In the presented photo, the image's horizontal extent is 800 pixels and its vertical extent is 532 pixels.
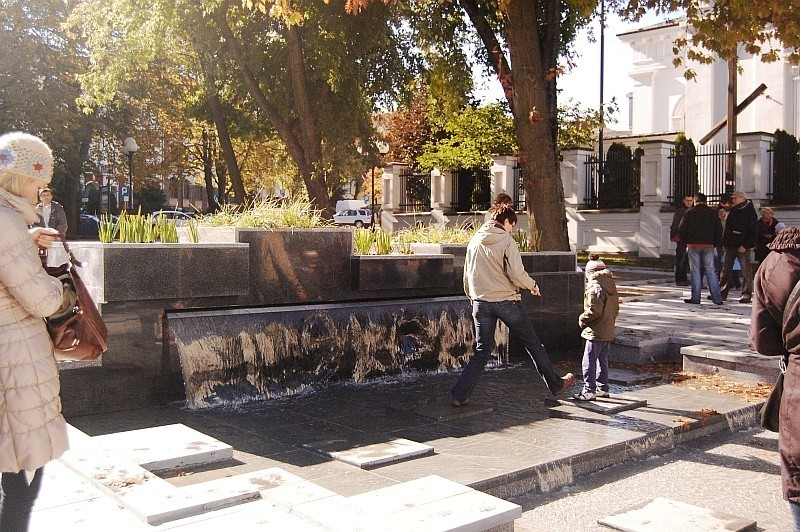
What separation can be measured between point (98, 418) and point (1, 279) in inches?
176

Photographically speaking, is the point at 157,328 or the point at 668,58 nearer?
the point at 157,328

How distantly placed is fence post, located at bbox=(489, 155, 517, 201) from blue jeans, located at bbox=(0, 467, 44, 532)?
28.3 metres

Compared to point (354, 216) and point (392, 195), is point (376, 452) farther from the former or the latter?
point (354, 216)

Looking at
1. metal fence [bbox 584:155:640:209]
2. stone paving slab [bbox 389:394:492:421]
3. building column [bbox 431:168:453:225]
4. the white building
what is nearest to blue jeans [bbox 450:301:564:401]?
stone paving slab [bbox 389:394:492:421]

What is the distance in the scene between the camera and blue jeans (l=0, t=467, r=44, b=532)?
354 centimetres

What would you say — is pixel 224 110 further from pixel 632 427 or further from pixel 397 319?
pixel 632 427

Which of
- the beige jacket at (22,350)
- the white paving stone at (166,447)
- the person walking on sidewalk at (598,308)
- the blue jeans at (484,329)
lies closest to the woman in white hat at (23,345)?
the beige jacket at (22,350)

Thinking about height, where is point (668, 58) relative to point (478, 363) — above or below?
above

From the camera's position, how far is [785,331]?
3.89m

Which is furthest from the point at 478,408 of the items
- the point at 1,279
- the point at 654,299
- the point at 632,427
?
the point at 654,299

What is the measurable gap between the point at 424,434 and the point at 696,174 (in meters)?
22.8

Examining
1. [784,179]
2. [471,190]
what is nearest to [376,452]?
[784,179]

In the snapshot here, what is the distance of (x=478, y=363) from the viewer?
8.15m

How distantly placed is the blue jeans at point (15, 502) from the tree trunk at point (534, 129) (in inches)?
447
